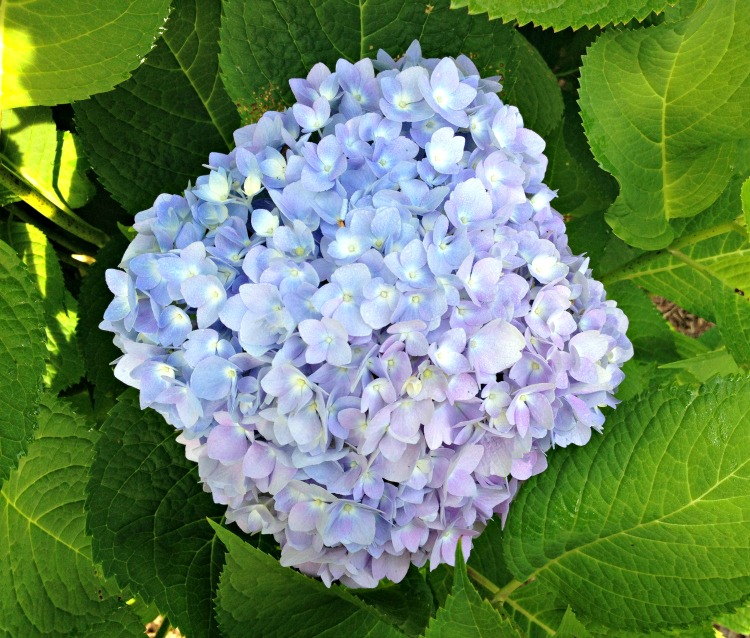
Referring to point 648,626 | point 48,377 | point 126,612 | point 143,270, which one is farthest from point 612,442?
point 48,377

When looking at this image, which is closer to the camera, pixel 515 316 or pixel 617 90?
pixel 515 316

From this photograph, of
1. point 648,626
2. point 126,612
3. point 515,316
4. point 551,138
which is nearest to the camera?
point 515,316

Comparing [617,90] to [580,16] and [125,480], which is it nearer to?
[580,16]

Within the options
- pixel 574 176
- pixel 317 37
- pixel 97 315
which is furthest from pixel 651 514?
pixel 97 315

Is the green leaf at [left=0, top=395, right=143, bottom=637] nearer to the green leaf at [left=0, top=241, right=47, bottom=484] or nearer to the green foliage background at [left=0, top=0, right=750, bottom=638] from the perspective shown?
the green foliage background at [left=0, top=0, right=750, bottom=638]

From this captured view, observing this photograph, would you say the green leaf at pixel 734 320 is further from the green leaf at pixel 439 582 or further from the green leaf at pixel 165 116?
the green leaf at pixel 165 116
